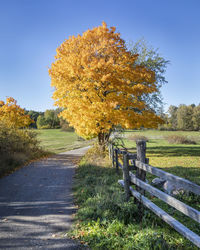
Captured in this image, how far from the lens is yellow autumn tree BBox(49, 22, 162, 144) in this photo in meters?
11.6

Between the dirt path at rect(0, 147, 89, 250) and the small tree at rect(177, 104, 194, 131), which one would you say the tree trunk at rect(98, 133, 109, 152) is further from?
the small tree at rect(177, 104, 194, 131)

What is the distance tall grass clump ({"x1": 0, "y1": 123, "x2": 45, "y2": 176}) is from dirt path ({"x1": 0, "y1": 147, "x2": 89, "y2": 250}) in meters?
2.25

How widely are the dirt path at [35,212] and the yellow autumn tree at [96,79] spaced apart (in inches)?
174

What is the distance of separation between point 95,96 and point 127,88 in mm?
2159

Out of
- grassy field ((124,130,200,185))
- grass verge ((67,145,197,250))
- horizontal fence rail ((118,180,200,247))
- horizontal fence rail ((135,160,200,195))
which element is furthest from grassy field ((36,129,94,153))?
horizontal fence rail ((135,160,200,195))

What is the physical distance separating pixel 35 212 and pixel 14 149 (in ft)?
32.5

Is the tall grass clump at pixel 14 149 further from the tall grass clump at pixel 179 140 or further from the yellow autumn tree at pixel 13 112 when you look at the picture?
the tall grass clump at pixel 179 140

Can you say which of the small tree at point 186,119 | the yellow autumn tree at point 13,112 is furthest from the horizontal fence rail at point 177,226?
the small tree at point 186,119

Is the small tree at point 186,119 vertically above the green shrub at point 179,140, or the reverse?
the small tree at point 186,119

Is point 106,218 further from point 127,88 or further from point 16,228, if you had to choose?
point 127,88

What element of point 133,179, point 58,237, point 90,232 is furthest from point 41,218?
point 133,179

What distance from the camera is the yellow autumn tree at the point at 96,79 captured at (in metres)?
11.6

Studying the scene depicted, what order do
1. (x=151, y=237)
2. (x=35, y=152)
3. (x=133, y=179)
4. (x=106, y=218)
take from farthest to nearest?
1. (x=35, y=152)
2. (x=133, y=179)
3. (x=106, y=218)
4. (x=151, y=237)

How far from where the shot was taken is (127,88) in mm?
12117
